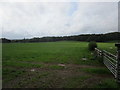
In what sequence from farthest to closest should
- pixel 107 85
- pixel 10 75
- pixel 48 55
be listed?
pixel 48 55
pixel 10 75
pixel 107 85

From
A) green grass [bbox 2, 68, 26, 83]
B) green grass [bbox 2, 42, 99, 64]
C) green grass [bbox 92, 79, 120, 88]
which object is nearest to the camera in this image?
green grass [bbox 92, 79, 120, 88]

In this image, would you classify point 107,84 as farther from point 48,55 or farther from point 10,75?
point 48,55

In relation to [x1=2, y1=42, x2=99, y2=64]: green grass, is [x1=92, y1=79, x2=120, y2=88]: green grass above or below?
below

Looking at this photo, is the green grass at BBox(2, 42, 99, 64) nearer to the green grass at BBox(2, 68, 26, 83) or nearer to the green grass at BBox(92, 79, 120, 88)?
the green grass at BBox(2, 68, 26, 83)

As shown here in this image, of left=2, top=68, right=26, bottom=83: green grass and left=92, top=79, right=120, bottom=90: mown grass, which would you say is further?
left=2, top=68, right=26, bottom=83: green grass

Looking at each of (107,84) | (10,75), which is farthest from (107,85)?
(10,75)

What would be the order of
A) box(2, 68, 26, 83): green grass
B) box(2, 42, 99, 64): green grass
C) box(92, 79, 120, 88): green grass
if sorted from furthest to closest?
box(2, 42, 99, 64): green grass, box(2, 68, 26, 83): green grass, box(92, 79, 120, 88): green grass

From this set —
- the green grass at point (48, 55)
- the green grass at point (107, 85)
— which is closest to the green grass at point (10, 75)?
the green grass at point (48, 55)

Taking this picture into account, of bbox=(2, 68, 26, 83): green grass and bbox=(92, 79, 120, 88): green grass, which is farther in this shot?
bbox=(2, 68, 26, 83): green grass

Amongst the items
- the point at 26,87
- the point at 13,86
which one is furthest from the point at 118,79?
the point at 13,86

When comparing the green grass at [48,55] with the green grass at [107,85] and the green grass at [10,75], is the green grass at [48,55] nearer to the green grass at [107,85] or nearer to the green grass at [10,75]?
the green grass at [10,75]

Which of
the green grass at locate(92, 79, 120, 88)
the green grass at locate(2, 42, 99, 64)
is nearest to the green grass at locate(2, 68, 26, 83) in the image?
the green grass at locate(2, 42, 99, 64)

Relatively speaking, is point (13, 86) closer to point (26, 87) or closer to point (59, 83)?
point (26, 87)

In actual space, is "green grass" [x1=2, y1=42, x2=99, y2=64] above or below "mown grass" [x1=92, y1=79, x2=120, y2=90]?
above
